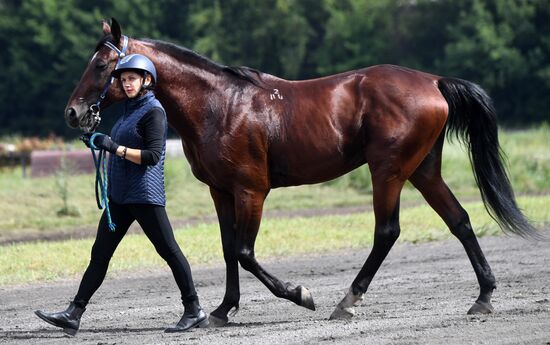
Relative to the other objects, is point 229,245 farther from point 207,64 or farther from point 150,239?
point 207,64

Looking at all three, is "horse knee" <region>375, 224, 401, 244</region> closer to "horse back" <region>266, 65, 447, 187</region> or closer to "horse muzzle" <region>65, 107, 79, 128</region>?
"horse back" <region>266, 65, 447, 187</region>

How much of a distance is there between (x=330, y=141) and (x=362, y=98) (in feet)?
1.39

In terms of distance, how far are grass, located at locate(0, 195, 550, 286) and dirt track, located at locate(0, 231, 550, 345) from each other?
517 millimetres

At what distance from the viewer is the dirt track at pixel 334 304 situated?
25.0ft

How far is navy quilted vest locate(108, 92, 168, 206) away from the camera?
816 cm

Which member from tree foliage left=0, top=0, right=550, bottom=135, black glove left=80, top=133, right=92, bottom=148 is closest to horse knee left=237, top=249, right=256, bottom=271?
black glove left=80, top=133, right=92, bottom=148

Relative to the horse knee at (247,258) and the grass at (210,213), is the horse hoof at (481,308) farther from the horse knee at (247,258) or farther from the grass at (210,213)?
the grass at (210,213)

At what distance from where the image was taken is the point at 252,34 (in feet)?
206

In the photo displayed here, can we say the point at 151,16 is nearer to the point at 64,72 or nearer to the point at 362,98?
the point at 64,72

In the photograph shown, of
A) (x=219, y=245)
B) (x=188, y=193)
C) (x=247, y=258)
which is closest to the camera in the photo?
(x=247, y=258)

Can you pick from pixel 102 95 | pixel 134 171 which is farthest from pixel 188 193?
pixel 134 171

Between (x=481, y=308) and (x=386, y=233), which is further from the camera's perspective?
(x=386, y=233)

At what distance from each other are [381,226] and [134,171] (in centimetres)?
198

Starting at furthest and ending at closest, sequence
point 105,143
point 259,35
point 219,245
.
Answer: point 259,35, point 219,245, point 105,143
